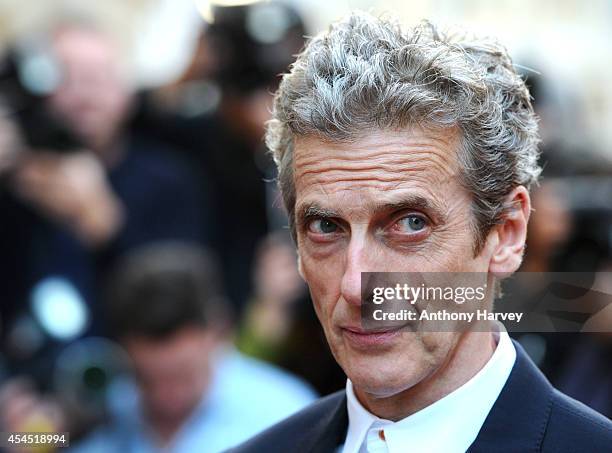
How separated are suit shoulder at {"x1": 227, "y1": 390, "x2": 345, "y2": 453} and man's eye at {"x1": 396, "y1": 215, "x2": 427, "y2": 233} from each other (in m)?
0.57

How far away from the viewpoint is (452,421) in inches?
104

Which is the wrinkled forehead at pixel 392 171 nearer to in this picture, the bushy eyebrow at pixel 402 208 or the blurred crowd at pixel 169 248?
the bushy eyebrow at pixel 402 208

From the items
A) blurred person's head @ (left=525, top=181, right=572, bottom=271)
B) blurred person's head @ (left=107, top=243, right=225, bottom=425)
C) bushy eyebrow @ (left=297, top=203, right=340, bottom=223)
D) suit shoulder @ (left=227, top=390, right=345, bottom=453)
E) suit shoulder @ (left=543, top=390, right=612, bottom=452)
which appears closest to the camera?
suit shoulder @ (left=543, top=390, right=612, bottom=452)

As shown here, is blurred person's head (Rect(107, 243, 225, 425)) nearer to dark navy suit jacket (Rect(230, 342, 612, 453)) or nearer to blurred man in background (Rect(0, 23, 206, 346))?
blurred man in background (Rect(0, 23, 206, 346))

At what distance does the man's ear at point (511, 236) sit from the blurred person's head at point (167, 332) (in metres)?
2.22

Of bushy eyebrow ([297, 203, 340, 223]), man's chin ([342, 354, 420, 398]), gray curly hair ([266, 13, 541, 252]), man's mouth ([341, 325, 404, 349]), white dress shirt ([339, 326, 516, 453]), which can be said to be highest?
gray curly hair ([266, 13, 541, 252])

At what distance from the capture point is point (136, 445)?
4.67 metres

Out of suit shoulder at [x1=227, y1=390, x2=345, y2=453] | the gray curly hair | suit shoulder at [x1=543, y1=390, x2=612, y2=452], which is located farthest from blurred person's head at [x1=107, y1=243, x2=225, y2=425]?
suit shoulder at [x1=543, y1=390, x2=612, y2=452]

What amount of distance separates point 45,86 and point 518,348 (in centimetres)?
332

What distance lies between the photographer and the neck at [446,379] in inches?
104

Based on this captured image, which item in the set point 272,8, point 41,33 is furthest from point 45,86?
point 272,8

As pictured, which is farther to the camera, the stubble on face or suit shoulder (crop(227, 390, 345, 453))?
suit shoulder (crop(227, 390, 345, 453))

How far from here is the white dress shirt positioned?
262cm

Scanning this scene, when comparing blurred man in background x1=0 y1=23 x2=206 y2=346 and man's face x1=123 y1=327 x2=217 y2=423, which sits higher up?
blurred man in background x1=0 y1=23 x2=206 y2=346
